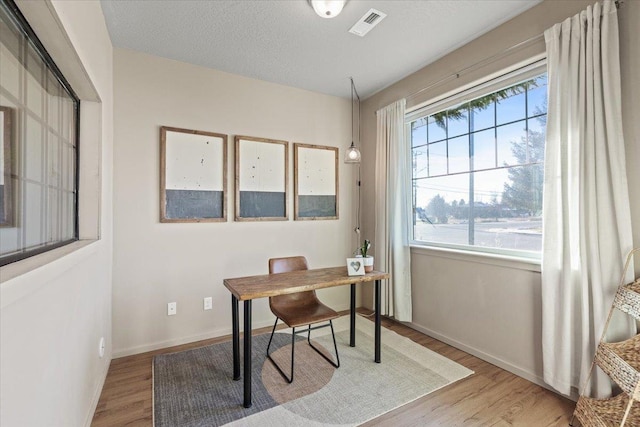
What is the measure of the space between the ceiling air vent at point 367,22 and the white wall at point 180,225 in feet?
4.04

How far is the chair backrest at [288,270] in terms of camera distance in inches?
102

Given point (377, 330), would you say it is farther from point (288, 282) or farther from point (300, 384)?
point (288, 282)

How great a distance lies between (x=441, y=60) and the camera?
2842mm

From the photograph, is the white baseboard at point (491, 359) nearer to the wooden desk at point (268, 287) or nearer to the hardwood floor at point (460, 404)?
the hardwood floor at point (460, 404)

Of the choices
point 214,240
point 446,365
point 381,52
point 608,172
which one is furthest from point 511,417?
point 381,52

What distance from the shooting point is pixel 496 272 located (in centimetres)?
244

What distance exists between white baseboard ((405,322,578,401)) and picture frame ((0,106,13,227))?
3.04 m

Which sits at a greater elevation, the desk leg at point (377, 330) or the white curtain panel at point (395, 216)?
the white curtain panel at point (395, 216)

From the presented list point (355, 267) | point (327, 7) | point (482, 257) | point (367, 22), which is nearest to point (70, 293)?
point (355, 267)

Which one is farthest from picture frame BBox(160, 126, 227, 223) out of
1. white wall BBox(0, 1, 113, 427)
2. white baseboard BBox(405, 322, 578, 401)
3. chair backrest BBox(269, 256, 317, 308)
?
white baseboard BBox(405, 322, 578, 401)

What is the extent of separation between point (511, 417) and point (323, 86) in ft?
10.9

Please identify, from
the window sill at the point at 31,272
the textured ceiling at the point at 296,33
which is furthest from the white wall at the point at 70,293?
the textured ceiling at the point at 296,33

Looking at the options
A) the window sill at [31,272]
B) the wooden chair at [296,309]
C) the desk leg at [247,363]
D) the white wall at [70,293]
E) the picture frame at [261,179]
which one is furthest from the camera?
the picture frame at [261,179]

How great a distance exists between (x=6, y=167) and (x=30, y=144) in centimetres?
24
